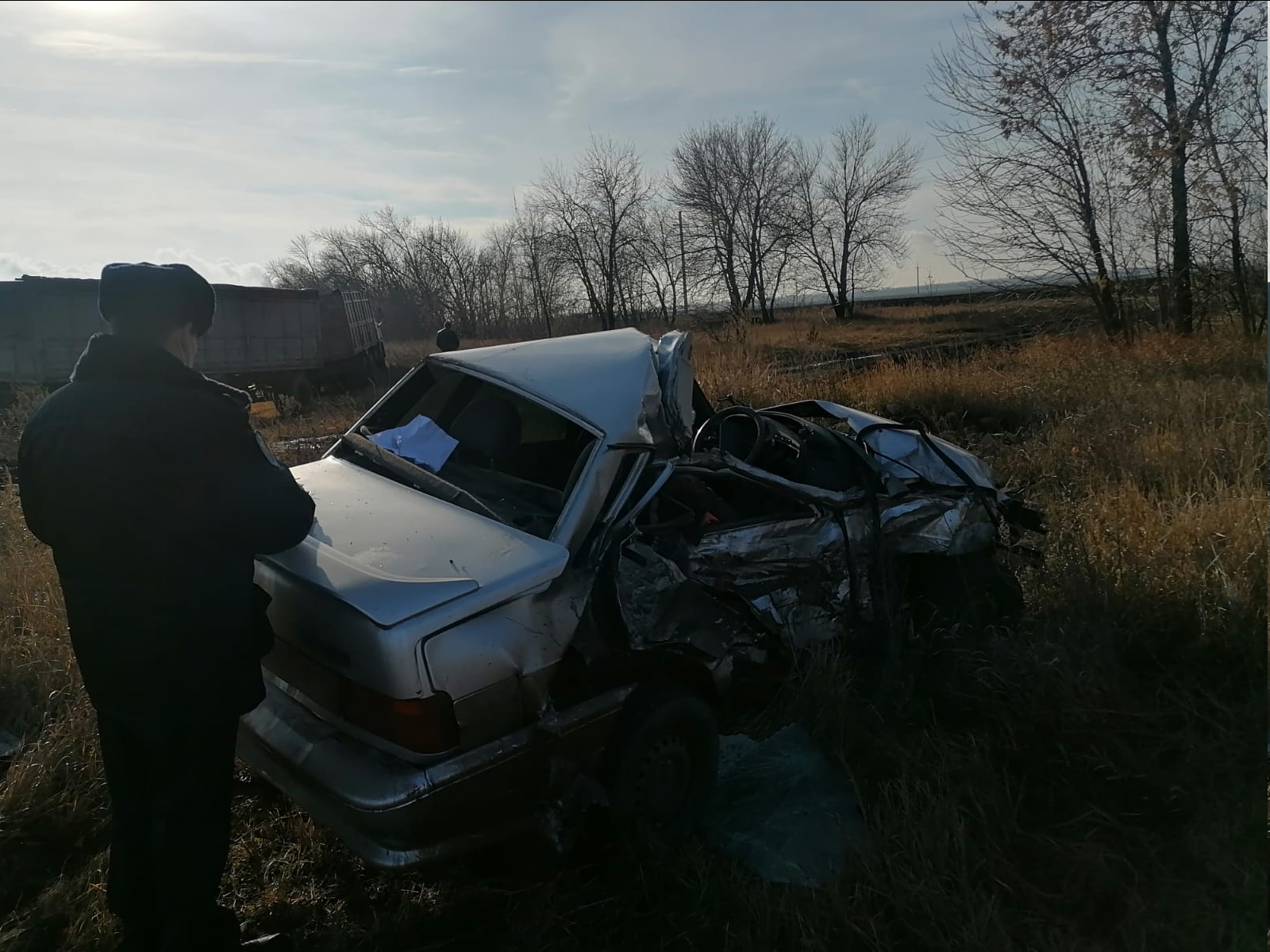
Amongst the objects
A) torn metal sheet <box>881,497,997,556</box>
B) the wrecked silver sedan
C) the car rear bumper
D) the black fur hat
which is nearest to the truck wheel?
the wrecked silver sedan

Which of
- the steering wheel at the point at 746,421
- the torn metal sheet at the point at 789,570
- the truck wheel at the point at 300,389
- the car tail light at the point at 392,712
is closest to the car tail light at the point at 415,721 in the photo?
the car tail light at the point at 392,712

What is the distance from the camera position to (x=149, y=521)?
1943mm

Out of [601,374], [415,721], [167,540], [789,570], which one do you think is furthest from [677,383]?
[167,540]

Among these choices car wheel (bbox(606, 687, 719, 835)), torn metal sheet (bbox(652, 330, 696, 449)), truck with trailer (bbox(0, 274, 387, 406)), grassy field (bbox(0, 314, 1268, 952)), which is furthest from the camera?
truck with trailer (bbox(0, 274, 387, 406))

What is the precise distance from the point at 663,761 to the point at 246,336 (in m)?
16.5

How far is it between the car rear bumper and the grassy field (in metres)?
0.39

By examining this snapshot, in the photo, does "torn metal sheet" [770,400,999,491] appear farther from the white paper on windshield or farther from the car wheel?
A: the white paper on windshield

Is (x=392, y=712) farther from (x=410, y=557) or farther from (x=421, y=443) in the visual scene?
(x=421, y=443)

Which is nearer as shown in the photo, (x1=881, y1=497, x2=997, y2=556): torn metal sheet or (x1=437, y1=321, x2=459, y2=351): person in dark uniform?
(x1=881, y1=497, x2=997, y2=556): torn metal sheet

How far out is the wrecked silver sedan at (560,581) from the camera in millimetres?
2221

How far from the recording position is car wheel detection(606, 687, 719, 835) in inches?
102

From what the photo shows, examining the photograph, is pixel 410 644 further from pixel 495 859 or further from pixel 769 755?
pixel 769 755

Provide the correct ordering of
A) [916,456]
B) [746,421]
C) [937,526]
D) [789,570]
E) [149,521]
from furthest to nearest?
[746,421] → [916,456] → [937,526] → [789,570] → [149,521]

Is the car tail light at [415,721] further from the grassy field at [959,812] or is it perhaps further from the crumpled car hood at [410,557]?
the grassy field at [959,812]
